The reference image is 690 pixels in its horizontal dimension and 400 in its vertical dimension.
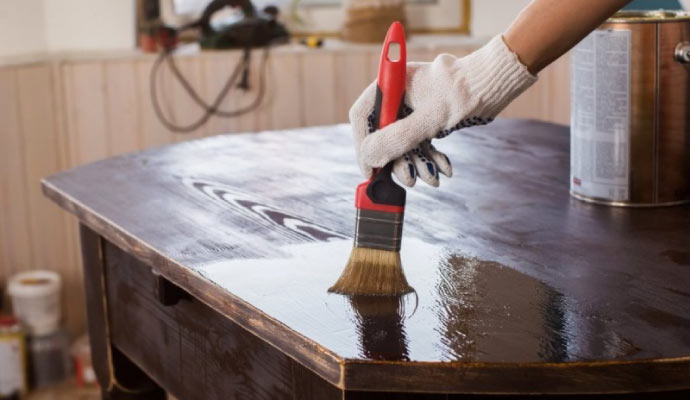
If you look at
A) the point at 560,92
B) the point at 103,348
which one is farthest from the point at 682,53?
the point at 560,92

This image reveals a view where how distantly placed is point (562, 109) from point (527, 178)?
1.62 meters

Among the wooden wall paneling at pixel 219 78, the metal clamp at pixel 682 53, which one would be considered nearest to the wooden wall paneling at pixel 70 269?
the wooden wall paneling at pixel 219 78

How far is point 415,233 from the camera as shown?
1178 mm

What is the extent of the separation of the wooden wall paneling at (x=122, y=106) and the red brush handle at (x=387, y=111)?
88.2 inches

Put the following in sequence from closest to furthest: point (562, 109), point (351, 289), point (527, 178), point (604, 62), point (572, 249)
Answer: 1. point (351, 289)
2. point (572, 249)
3. point (604, 62)
4. point (527, 178)
5. point (562, 109)

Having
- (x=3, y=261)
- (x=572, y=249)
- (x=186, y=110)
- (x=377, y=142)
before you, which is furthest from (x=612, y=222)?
(x=3, y=261)

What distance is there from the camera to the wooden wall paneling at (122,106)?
3.13 meters

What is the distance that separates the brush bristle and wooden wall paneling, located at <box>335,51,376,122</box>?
7.05ft

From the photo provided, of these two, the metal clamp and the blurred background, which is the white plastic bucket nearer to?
the blurred background

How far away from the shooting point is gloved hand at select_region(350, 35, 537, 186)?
999mm

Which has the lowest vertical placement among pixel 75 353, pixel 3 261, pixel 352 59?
pixel 75 353

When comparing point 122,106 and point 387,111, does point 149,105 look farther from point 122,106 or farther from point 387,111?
point 387,111

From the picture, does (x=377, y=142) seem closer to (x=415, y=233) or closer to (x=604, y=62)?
(x=415, y=233)

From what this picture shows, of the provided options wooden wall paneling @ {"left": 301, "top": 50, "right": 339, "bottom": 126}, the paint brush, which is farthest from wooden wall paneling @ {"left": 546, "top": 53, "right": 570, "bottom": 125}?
the paint brush
